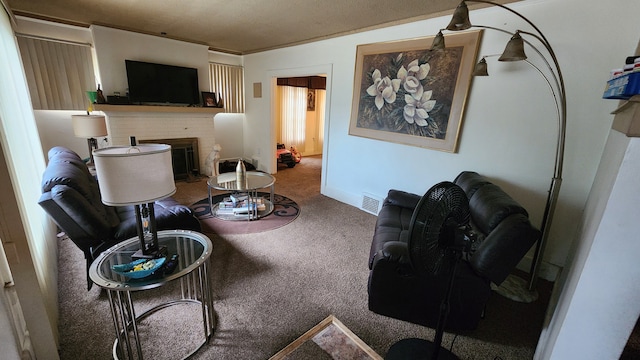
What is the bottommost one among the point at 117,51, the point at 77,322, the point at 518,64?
the point at 77,322

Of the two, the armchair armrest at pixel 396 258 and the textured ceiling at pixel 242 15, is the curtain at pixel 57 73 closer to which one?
the textured ceiling at pixel 242 15

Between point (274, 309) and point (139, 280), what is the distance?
905 millimetres

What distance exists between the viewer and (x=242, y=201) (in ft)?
11.4

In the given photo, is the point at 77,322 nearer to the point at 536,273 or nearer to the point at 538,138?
the point at 536,273

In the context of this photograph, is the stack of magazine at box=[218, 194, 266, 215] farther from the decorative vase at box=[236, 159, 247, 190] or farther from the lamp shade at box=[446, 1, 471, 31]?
the lamp shade at box=[446, 1, 471, 31]

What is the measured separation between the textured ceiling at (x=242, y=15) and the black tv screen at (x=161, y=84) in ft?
1.79

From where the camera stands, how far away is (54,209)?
169cm

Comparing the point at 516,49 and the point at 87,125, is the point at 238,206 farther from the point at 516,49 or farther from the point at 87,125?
the point at 516,49

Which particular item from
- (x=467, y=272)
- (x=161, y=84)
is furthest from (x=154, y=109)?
(x=467, y=272)

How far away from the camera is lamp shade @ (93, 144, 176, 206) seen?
1.09 metres

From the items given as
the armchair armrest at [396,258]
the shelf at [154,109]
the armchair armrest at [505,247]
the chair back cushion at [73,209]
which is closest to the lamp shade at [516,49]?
the armchair armrest at [505,247]

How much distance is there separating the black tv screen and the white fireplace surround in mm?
153

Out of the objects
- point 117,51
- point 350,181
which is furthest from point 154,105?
point 350,181

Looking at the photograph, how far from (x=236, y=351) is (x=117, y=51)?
4.60 m
